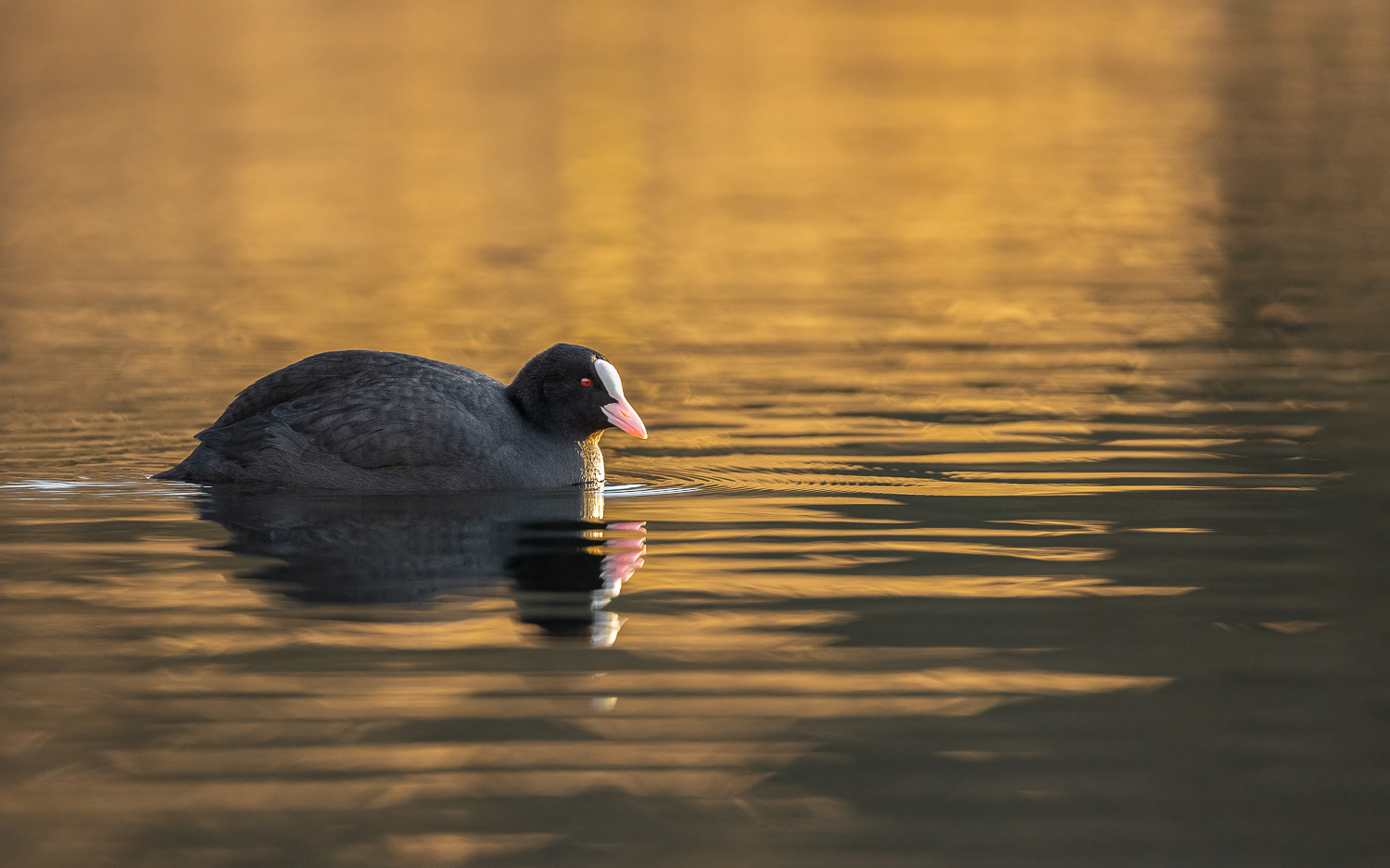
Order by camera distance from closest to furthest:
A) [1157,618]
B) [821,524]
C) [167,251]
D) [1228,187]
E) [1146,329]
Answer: [1157,618], [821,524], [1146,329], [167,251], [1228,187]

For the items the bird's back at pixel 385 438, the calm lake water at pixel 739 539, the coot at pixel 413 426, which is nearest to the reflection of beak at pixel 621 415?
the coot at pixel 413 426

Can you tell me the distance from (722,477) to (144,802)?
19.8 ft

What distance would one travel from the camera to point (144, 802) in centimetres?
608

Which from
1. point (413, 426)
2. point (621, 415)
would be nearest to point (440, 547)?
point (413, 426)

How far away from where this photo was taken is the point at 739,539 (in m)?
9.95

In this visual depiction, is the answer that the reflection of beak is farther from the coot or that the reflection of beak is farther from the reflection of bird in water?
the reflection of bird in water

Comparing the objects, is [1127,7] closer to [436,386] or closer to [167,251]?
[167,251]

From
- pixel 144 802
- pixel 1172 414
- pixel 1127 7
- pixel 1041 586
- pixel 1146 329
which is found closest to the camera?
pixel 144 802

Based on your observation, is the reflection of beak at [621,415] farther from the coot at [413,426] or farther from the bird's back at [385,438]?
the bird's back at [385,438]

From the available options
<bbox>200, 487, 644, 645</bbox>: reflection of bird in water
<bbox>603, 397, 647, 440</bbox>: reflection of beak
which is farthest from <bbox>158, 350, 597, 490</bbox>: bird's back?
<bbox>603, 397, 647, 440</bbox>: reflection of beak

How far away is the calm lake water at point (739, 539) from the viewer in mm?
6129

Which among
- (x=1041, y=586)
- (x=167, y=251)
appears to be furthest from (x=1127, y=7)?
(x=1041, y=586)

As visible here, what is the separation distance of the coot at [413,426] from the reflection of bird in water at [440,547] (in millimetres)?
129

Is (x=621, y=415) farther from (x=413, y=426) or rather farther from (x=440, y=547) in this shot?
(x=440, y=547)
